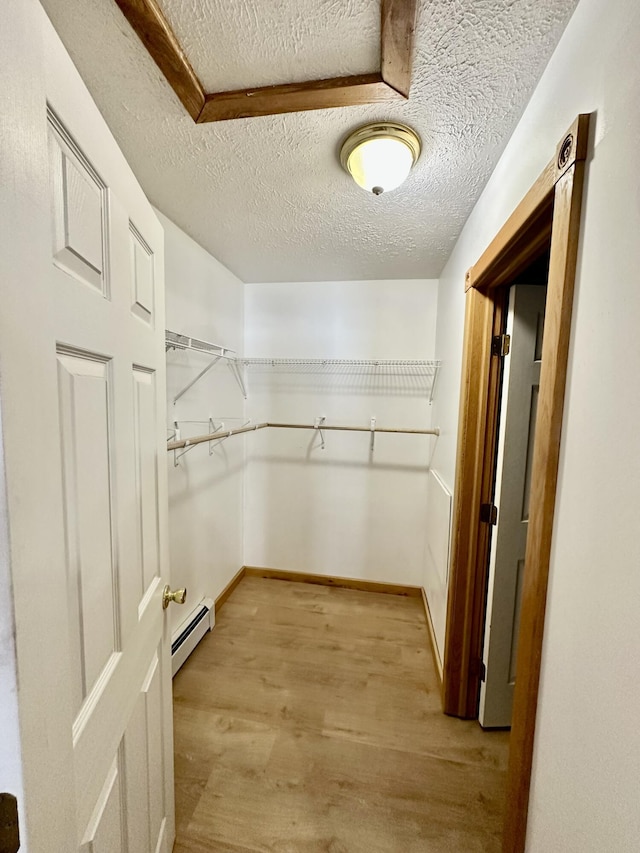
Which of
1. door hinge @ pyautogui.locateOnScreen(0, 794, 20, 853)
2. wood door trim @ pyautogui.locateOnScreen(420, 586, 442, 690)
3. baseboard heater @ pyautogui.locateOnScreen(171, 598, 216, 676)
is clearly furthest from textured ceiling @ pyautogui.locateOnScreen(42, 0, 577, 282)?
wood door trim @ pyautogui.locateOnScreen(420, 586, 442, 690)

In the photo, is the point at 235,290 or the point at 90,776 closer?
the point at 90,776

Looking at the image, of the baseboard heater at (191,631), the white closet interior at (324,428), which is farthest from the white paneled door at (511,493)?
the baseboard heater at (191,631)

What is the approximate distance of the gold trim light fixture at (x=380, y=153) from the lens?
109cm

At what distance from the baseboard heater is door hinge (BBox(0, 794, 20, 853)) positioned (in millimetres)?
1582

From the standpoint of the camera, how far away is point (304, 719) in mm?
1631

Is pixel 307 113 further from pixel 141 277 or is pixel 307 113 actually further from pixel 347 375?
pixel 347 375

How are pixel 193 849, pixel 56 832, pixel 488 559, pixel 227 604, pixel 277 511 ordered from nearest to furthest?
pixel 56 832, pixel 193 849, pixel 488 559, pixel 227 604, pixel 277 511

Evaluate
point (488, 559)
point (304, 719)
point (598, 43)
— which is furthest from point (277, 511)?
point (598, 43)

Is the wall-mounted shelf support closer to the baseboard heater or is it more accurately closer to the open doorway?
the baseboard heater

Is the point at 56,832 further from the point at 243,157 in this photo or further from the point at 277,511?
the point at 277,511

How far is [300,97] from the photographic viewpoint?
962mm

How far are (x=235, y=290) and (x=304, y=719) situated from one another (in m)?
2.65

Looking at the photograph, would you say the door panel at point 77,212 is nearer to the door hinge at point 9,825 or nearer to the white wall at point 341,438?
the door hinge at point 9,825

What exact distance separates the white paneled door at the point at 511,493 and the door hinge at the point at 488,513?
1.6 inches
